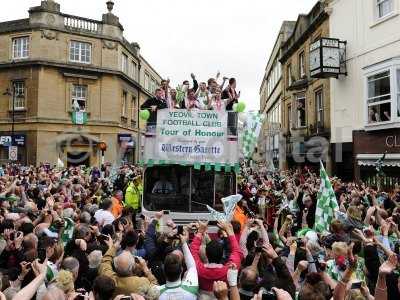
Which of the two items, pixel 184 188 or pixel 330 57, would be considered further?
pixel 330 57

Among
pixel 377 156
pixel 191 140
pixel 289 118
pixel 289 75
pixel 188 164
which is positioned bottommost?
pixel 188 164

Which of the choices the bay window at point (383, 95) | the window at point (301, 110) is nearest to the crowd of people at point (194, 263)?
the bay window at point (383, 95)

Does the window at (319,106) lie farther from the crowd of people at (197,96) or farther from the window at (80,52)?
the window at (80,52)

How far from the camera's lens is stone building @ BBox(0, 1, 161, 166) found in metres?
30.1

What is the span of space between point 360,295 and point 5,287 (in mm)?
3130

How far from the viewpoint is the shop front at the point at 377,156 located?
50.1 feet

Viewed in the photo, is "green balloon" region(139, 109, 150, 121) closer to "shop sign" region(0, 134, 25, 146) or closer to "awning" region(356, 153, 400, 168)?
"awning" region(356, 153, 400, 168)

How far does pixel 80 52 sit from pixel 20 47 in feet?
13.5

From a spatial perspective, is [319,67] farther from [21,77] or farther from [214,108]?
[21,77]

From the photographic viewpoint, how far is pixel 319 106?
22.9m

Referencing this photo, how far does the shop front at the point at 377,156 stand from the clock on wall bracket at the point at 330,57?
2901mm

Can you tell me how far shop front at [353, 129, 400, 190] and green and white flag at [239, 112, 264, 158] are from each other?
5.85 metres

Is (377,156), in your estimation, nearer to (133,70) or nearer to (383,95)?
(383,95)

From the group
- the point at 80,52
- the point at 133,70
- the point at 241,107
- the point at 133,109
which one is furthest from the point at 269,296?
the point at 133,70
